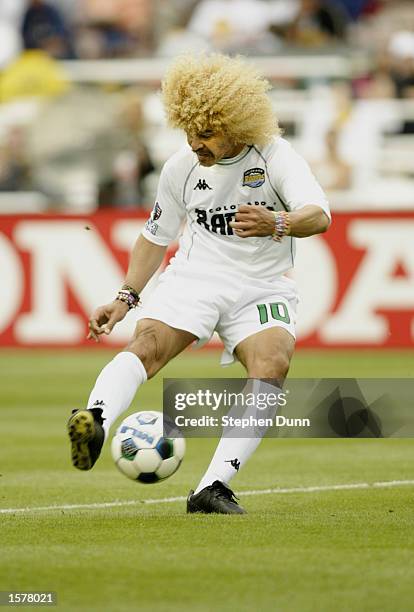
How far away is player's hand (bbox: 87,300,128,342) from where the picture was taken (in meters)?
7.58

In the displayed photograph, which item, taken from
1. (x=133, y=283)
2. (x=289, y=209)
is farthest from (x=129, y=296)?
(x=289, y=209)

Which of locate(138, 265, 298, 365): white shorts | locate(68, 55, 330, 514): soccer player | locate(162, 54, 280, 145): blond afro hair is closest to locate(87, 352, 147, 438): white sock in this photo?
locate(68, 55, 330, 514): soccer player

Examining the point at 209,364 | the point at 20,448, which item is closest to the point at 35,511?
the point at 20,448

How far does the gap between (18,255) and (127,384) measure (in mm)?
10687

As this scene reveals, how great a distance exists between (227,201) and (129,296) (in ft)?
2.45

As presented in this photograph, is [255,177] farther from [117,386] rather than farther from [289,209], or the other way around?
A: [117,386]

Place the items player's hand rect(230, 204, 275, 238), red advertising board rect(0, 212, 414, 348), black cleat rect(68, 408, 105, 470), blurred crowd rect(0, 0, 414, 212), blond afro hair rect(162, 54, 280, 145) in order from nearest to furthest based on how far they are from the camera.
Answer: black cleat rect(68, 408, 105, 470) → player's hand rect(230, 204, 275, 238) → blond afro hair rect(162, 54, 280, 145) → red advertising board rect(0, 212, 414, 348) → blurred crowd rect(0, 0, 414, 212)

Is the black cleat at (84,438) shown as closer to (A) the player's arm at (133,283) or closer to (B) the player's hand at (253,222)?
(A) the player's arm at (133,283)

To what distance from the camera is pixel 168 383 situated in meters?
8.15

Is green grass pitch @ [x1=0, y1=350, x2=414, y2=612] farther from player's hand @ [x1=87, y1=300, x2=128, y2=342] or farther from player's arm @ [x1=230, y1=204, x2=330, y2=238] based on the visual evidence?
player's arm @ [x1=230, y1=204, x2=330, y2=238]

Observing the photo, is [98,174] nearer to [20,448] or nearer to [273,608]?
[20,448]

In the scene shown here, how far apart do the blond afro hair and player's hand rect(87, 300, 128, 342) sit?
102 cm

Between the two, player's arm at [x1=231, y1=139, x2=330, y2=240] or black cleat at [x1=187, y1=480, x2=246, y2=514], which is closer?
player's arm at [x1=231, y1=139, x2=330, y2=240]

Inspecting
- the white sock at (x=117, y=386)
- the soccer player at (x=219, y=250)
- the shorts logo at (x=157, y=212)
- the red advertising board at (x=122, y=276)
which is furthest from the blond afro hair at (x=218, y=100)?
the red advertising board at (x=122, y=276)
